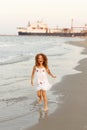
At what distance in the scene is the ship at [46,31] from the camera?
465 ft

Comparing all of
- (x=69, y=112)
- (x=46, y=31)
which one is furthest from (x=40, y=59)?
(x=46, y=31)

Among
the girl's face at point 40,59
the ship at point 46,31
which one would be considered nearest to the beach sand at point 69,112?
the girl's face at point 40,59

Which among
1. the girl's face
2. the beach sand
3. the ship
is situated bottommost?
the ship

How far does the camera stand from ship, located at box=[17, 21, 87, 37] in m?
142

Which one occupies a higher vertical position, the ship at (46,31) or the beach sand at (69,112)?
the beach sand at (69,112)

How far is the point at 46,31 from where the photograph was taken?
147 meters

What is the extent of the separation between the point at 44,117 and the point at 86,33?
433 ft

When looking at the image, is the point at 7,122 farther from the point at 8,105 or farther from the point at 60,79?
the point at 60,79

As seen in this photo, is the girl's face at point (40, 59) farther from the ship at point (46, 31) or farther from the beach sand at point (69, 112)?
the ship at point (46, 31)

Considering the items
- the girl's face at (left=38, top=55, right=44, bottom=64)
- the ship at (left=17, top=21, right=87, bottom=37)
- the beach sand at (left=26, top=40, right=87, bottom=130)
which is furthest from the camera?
the ship at (left=17, top=21, right=87, bottom=37)

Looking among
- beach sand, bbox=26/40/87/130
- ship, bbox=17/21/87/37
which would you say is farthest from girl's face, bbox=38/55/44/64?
ship, bbox=17/21/87/37

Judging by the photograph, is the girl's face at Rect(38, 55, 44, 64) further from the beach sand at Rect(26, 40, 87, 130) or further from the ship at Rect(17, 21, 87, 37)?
the ship at Rect(17, 21, 87, 37)

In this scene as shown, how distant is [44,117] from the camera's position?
6902 millimetres

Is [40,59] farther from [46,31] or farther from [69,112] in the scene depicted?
[46,31]
